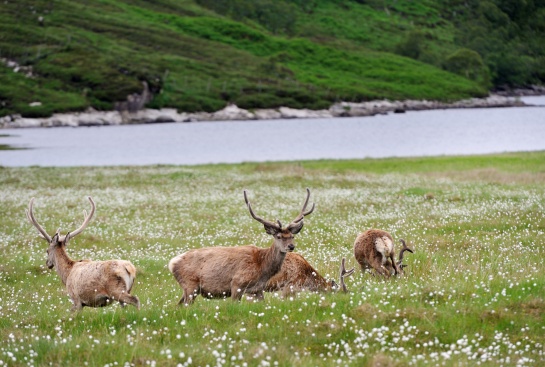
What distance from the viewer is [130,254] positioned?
65.5ft

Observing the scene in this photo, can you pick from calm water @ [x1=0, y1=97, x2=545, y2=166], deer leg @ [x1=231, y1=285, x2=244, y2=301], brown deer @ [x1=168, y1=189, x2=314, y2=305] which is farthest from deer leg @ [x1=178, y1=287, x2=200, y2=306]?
calm water @ [x1=0, y1=97, x2=545, y2=166]

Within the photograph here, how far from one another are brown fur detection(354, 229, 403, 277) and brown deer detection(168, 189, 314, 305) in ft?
8.15

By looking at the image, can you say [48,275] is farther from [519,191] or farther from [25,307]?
[519,191]

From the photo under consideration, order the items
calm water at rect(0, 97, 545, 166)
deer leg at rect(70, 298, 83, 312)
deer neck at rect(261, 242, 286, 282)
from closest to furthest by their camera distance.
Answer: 1. deer neck at rect(261, 242, 286, 282)
2. deer leg at rect(70, 298, 83, 312)
3. calm water at rect(0, 97, 545, 166)

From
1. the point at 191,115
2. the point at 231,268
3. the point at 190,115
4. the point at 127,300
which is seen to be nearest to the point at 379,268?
the point at 231,268

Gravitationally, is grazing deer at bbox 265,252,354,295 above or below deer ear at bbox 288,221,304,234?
below

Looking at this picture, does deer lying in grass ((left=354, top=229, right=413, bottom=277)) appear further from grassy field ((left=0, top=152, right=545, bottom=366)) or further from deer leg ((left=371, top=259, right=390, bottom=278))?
grassy field ((left=0, top=152, right=545, bottom=366))

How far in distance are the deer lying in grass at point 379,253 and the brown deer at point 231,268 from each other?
2487 millimetres

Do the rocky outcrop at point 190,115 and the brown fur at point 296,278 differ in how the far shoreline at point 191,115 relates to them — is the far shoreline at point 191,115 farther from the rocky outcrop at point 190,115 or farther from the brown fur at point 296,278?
the brown fur at point 296,278

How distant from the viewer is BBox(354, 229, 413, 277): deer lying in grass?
1418 cm

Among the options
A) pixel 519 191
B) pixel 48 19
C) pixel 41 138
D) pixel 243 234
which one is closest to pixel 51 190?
pixel 243 234

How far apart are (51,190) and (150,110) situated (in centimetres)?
12647

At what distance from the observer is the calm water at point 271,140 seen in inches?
3206

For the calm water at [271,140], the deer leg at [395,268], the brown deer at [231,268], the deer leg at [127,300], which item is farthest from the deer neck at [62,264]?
the calm water at [271,140]
